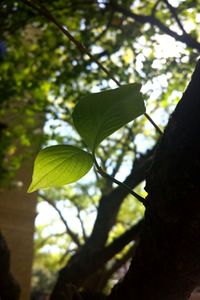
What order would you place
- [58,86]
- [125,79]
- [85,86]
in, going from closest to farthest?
[125,79]
[58,86]
[85,86]

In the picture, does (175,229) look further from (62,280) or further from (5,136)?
(5,136)

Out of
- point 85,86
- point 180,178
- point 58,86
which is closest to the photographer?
point 180,178

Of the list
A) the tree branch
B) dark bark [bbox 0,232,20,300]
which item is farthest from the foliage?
dark bark [bbox 0,232,20,300]

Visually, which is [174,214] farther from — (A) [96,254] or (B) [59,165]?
(A) [96,254]

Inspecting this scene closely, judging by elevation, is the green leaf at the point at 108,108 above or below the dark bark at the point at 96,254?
below

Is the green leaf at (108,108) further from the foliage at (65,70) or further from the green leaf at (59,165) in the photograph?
the foliage at (65,70)

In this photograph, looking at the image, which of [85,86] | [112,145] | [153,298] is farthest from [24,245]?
[153,298]

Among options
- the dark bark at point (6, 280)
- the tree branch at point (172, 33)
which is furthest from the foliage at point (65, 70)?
the dark bark at point (6, 280)

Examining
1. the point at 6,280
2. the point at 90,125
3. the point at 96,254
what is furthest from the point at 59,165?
the point at 96,254
